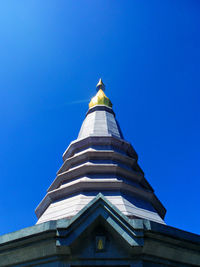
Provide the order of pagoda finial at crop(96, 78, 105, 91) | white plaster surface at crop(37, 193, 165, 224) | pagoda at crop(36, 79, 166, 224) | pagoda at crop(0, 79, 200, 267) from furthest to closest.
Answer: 1. pagoda finial at crop(96, 78, 105, 91)
2. pagoda at crop(36, 79, 166, 224)
3. white plaster surface at crop(37, 193, 165, 224)
4. pagoda at crop(0, 79, 200, 267)

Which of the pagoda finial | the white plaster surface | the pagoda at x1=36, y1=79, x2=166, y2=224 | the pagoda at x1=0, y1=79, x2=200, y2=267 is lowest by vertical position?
the pagoda at x1=0, y1=79, x2=200, y2=267

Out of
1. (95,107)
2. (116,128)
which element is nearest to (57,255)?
(116,128)

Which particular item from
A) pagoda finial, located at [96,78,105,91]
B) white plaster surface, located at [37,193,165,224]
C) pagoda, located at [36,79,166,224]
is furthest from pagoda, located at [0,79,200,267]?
pagoda finial, located at [96,78,105,91]

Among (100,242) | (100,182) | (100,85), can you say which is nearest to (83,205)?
(100,182)

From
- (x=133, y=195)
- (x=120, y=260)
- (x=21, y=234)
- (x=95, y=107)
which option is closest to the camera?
(x=120, y=260)

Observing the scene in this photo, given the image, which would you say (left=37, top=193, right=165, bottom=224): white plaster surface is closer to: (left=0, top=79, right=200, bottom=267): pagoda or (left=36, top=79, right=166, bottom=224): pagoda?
(left=36, top=79, right=166, bottom=224): pagoda

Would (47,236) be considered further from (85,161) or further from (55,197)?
(85,161)

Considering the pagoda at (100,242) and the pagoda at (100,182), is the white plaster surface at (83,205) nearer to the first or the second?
the pagoda at (100,182)

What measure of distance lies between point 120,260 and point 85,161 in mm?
6725

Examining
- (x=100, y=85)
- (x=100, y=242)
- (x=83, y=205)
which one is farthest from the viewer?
(x=100, y=85)

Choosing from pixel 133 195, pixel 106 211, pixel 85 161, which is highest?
pixel 85 161

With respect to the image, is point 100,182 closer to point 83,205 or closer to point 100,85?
point 83,205

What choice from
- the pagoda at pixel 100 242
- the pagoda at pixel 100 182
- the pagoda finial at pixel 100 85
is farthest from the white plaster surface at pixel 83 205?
the pagoda finial at pixel 100 85

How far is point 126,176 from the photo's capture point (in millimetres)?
12516
